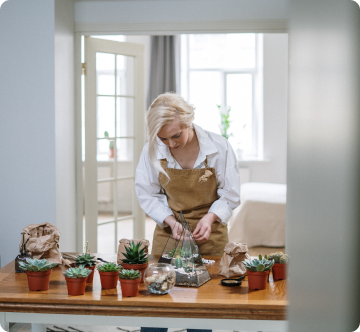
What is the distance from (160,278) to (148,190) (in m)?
0.82

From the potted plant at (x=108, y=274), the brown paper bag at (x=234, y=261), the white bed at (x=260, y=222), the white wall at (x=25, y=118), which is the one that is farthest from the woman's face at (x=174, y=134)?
the white bed at (x=260, y=222)

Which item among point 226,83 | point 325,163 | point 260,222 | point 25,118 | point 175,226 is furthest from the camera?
point 226,83

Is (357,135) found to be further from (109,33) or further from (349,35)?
(109,33)

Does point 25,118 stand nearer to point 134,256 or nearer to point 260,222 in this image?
point 134,256

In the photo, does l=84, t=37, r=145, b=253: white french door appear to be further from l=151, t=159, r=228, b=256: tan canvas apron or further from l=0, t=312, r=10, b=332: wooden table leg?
l=0, t=312, r=10, b=332: wooden table leg

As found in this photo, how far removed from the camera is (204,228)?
2029 millimetres

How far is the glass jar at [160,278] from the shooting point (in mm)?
1498

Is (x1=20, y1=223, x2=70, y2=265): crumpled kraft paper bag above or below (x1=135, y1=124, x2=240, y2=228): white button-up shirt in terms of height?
below

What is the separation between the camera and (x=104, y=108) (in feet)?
12.5

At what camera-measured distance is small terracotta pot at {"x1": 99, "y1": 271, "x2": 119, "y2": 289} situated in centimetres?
156

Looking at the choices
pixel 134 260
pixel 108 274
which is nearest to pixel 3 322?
pixel 108 274

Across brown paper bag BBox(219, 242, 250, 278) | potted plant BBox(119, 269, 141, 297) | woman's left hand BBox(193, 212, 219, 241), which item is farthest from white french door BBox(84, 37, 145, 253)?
potted plant BBox(119, 269, 141, 297)

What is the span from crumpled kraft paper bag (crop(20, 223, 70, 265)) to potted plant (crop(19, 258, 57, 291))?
218 mm

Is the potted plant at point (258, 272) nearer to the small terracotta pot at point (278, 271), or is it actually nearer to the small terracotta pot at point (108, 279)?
the small terracotta pot at point (278, 271)
